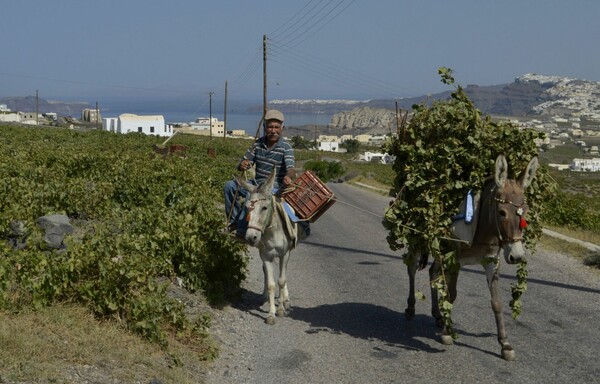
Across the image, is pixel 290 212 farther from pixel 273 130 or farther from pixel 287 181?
pixel 273 130

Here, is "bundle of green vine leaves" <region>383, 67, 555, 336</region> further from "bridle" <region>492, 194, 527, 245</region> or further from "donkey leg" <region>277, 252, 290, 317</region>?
"donkey leg" <region>277, 252, 290, 317</region>

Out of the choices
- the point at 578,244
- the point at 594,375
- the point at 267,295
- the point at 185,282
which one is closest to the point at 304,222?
the point at 267,295

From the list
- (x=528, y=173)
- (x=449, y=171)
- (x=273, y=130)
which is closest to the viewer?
(x=528, y=173)

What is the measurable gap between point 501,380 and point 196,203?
20.9ft

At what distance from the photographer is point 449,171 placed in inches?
368

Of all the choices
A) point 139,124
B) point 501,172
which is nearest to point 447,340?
point 501,172

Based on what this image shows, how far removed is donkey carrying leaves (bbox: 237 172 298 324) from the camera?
10112 mm

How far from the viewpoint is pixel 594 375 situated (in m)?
8.45

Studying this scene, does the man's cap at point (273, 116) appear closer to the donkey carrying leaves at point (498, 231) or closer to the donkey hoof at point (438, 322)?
the donkey carrying leaves at point (498, 231)

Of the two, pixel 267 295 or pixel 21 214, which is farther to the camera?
pixel 21 214

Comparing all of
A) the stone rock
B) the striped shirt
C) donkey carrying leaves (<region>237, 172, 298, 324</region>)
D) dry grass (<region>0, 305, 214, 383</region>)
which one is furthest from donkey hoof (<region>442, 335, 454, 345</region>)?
the stone rock

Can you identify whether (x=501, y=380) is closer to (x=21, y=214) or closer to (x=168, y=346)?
(x=168, y=346)

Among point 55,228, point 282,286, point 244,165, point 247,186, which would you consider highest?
point 244,165

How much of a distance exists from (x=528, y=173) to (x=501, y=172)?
1.23ft
